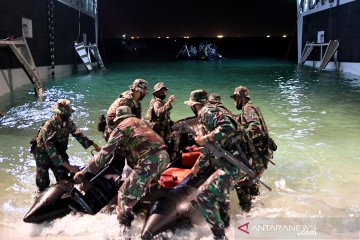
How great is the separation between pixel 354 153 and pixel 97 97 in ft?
32.6

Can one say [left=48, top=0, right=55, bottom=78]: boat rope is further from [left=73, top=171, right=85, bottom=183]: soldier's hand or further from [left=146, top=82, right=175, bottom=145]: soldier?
[left=73, top=171, right=85, bottom=183]: soldier's hand

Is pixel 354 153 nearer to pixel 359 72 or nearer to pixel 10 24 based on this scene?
pixel 10 24

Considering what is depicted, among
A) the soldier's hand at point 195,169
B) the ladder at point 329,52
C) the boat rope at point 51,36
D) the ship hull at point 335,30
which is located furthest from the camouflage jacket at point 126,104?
the ladder at point 329,52

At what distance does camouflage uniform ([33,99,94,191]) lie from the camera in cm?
513

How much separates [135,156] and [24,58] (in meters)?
12.4

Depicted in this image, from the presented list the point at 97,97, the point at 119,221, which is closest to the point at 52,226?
the point at 119,221

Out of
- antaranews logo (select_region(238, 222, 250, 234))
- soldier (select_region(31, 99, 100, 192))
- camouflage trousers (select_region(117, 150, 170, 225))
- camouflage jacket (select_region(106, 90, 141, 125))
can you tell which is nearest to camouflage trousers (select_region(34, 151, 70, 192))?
soldier (select_region(31, 99, 100, 192))

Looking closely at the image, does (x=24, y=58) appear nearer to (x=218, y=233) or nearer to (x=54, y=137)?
(x=54, y=137)

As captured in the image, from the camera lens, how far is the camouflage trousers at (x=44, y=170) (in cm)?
537

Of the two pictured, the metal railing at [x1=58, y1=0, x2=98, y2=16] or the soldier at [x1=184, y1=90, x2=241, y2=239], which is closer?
the soldier at [x1=184, y1=90, x2=241, y2=239]

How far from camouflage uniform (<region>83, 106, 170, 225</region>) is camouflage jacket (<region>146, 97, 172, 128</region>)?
2048mm

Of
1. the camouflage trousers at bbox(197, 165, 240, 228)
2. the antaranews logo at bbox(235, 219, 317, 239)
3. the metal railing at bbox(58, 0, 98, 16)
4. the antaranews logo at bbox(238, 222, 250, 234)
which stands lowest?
the antaranews logo at bbox(235, 219, 317, 239)

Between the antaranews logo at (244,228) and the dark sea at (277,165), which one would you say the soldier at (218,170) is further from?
the antaranews logo at (244,228)

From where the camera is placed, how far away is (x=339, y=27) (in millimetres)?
23766
